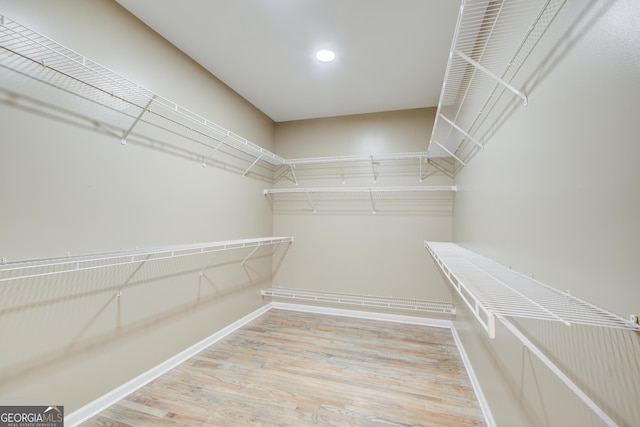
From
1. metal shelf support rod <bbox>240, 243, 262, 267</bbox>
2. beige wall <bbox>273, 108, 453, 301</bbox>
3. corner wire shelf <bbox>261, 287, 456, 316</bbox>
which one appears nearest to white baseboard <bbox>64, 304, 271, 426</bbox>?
metal shelf support rod <bbox>240, 243, 262, 267</bbox>

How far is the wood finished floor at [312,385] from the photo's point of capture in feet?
5.00

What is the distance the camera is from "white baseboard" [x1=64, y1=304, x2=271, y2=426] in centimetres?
143

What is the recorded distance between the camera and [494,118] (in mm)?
1394

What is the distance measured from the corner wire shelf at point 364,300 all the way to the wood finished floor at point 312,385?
28cm

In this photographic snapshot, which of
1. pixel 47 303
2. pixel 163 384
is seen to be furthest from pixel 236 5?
pixel 163 384

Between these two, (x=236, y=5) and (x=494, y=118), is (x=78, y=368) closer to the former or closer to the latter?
(x=236, y=5)

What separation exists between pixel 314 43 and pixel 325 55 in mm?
159

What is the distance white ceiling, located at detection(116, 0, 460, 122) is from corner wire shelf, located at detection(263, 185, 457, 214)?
0.89 metres

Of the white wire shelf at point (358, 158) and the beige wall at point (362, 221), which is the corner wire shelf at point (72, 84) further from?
the beige wall at point (362, 221)

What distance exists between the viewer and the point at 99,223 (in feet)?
5.00

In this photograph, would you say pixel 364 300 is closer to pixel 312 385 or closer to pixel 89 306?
pixel 312 385

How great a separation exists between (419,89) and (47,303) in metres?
3.00

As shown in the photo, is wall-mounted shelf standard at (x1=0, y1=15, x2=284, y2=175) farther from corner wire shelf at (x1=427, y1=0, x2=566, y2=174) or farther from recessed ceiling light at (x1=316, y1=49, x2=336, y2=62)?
corner wire shelf at (x1=427, y1=0, x2=566, y2=174)

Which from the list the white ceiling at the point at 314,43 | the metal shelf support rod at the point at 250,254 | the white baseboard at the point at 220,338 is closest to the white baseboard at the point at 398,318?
the white baseboard at the point at 220,338
